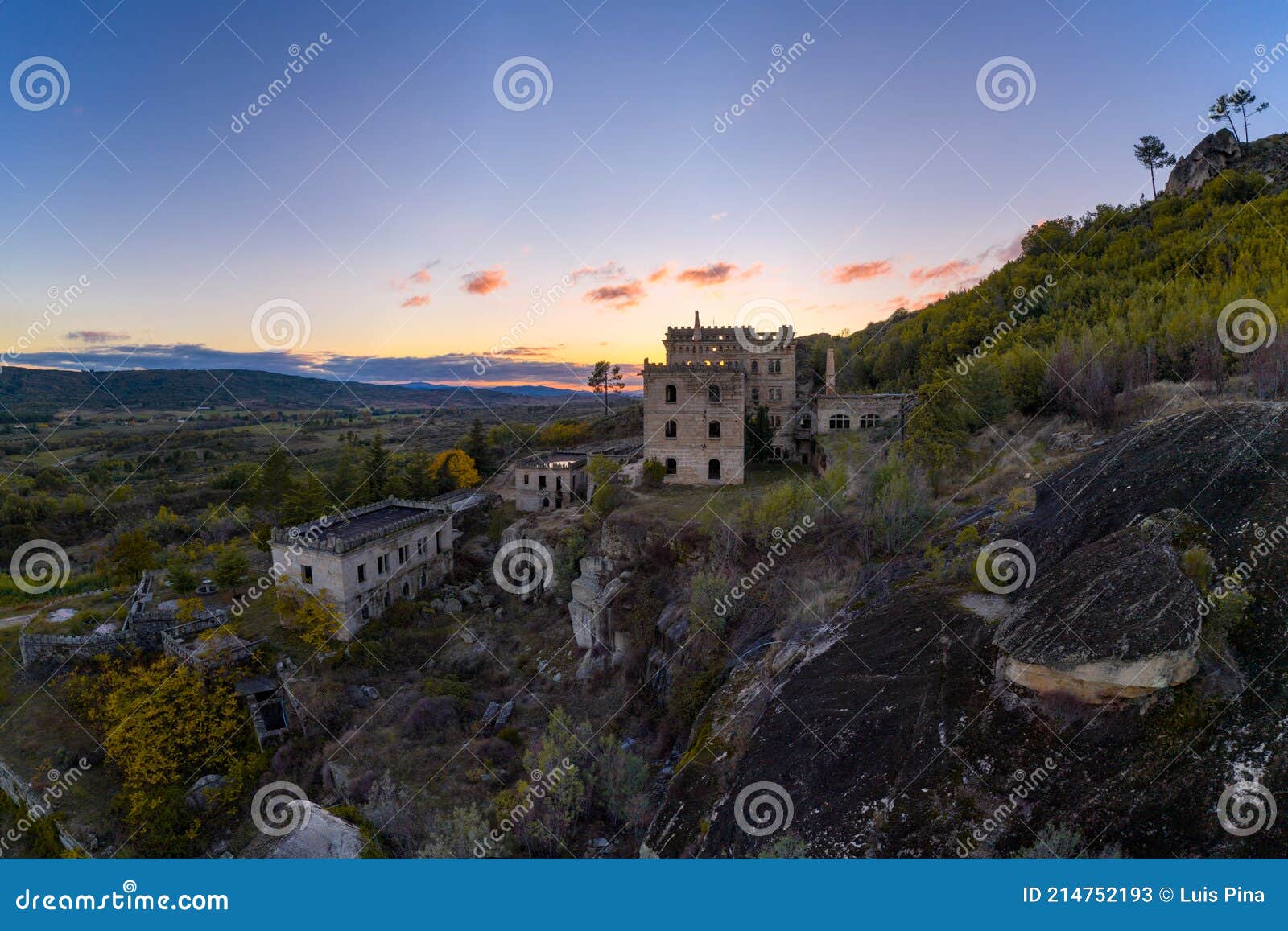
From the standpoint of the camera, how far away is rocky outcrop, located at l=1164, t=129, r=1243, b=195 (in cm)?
5219

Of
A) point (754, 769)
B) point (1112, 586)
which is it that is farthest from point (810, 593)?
point (1112, 586)

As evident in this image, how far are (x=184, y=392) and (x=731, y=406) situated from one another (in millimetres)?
144729

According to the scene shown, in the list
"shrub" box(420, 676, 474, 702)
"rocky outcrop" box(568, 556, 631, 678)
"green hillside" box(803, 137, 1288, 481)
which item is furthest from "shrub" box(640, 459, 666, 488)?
"shrub" box(420, 676, 474, 702)

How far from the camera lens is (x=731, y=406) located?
108 feet

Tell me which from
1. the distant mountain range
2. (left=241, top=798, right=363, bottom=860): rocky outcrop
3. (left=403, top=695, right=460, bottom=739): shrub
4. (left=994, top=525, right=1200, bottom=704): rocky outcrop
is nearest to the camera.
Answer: (left=994, top=525, right=1200, bottom=704): rocky outcrop

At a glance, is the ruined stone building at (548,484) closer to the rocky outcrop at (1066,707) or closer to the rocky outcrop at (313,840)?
the rocky outcrop at (313,840)

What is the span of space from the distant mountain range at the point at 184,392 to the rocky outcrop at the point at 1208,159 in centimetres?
7904

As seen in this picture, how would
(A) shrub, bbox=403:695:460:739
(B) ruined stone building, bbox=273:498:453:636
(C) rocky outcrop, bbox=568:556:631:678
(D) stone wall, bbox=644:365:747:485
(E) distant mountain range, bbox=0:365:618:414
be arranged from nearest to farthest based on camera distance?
1. (A) shrub, bbox=403:695:460:739
2. (C) rocky outcrop, bbox=568:556:631:678
3. (B) ruined stone building, bbox=273:498:453:636
4. (D) stone wall, bbox=644:365:747:485
5. (E) distant mountain range, bbox=0:365:618:414

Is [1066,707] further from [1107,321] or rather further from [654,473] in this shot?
[1107,321]

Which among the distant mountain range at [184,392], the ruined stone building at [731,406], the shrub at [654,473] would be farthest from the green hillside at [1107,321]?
the distant mountain range at [184,392]

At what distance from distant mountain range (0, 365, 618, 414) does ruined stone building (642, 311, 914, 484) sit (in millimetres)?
50752

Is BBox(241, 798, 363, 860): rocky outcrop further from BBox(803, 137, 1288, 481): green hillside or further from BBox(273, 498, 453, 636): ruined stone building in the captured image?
BBox(803, 137, 1288, 481): green hillside

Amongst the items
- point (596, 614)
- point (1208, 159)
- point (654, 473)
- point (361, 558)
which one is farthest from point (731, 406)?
point (1208, 159)

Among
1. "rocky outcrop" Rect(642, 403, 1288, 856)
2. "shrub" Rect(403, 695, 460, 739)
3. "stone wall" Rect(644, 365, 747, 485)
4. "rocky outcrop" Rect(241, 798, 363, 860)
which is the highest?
"stone wall" Rect(644, 365, 747, 485)
